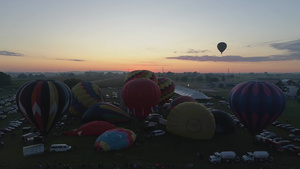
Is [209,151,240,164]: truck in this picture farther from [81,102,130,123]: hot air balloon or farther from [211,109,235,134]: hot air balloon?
[81,102,130,123]: hot air balloon

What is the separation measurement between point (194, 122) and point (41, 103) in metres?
14.1

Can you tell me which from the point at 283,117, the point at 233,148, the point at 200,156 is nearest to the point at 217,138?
the point at 233,148

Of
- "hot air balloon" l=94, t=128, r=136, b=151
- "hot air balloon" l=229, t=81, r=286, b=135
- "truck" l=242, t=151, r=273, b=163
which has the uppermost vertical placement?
"hot air balloon" l=229, t=81, r=286, b=135

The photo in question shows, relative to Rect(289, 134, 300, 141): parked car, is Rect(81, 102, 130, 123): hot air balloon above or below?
above

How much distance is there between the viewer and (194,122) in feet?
63.2

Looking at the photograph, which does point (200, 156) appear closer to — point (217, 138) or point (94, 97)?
point (217, 138)

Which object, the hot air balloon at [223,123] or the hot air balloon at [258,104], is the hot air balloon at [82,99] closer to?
the hot air balloon at [223,123]

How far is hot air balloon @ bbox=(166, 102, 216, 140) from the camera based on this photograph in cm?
1920

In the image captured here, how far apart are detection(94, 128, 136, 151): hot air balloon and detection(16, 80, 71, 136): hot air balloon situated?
198 inches

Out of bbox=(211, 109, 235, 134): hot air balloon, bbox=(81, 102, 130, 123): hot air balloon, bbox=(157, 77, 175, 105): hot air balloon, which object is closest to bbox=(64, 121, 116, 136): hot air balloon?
bbox=(81, 102, 130, 123): hot air balloon

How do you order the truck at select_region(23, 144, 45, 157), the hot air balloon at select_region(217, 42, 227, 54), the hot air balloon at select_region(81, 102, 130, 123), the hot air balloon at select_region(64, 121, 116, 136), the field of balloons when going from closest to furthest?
the field of balloons → the truck at select_region(23, 144, 45, 157) → the hot air balloon at select_region(64, 121, 116, 136) → the hot air balloon at select_region(81, 102, 130, 123) → the hot air balloon at select_region(217, 42, 227, 54)

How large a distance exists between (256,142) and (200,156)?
22.8 feet

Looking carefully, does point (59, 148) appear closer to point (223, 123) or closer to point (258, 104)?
point (223, 123)

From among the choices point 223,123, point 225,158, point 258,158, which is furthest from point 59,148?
point 258,158
